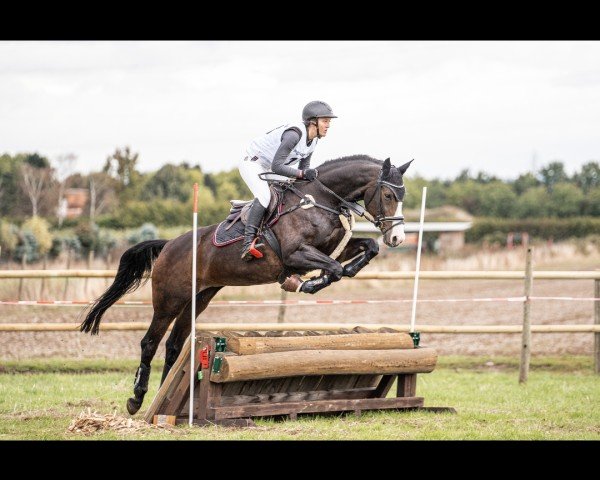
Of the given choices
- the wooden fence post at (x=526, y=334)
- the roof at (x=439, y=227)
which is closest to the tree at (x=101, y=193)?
the roof at (x=439, y=227)

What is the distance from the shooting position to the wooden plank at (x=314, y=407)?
21.8 ft

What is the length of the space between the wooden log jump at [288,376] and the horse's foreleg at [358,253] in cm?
58

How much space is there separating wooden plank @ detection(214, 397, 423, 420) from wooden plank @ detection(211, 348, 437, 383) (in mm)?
277

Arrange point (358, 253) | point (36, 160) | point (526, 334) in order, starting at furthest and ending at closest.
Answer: point (36, 160)
point (526, 334)
point (358, 253)

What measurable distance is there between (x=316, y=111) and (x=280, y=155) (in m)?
0.46

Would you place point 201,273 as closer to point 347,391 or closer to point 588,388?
point 347,391

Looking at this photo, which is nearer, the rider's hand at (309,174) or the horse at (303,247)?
the horse at (303,247)

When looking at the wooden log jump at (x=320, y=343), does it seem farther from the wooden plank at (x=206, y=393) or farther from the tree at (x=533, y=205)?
the tree at (x=533, y=205)

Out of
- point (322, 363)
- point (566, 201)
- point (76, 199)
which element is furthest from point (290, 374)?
point (566, 201)

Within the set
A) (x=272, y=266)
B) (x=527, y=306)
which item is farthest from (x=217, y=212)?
(x=272, y=266)

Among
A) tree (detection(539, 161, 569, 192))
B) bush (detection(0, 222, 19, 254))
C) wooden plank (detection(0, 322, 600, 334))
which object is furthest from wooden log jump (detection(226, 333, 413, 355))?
tree (detection(539, 161, 569, 192))

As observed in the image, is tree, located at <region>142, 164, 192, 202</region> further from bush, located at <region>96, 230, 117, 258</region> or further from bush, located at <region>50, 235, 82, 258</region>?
bush, located at <region>50, 235, 82, 258</region>

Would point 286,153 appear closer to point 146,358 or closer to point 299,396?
point 299,396

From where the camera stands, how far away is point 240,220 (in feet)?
24.6
